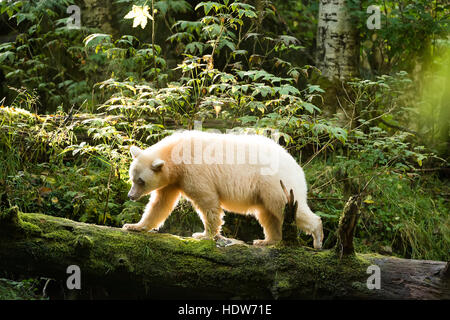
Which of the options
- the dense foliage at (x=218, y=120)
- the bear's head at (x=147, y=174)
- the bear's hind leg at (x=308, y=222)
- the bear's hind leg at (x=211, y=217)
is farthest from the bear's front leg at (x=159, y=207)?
the bear's hind leg at (x=308, y=222)

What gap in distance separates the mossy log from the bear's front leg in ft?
2.00

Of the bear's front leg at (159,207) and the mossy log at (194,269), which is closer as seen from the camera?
the mossy log at (194,269)

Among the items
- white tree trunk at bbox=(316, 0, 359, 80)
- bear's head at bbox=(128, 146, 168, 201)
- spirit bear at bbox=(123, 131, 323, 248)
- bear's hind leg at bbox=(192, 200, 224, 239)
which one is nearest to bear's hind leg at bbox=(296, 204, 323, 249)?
spirit bear at bbox=(123, 131, 323, 248)

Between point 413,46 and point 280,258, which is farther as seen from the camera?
point 413,46

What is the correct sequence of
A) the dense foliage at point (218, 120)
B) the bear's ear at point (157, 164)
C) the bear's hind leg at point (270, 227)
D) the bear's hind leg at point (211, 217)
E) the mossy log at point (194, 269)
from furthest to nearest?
the dense foliage at point (218, 120)
the bear's hind leg at point (270, 227)
the bear's hind leg at point (211, 217)
the bear's ear at point (157, 164)
the mossy log at point (194, 269)

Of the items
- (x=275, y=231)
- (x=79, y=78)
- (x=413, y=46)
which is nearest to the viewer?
(x=275, y=231)

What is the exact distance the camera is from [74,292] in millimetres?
3912

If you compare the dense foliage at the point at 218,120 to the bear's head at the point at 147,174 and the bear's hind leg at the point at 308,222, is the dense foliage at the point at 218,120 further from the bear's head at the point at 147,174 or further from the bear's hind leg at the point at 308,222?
the bear's head at the point at 147,174

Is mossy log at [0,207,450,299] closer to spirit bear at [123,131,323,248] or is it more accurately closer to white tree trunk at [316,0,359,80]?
spirit bear at [123,131,323,248]

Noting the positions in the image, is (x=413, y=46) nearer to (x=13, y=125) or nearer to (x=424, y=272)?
(x=424, y=272)

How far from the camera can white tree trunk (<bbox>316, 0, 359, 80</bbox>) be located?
7.73 meters

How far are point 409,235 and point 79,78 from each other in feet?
23.9

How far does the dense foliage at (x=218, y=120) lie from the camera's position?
5.39 m
